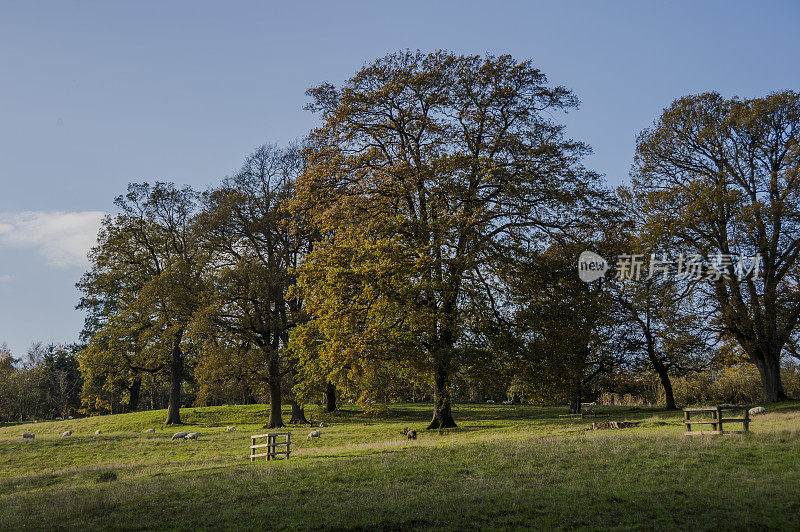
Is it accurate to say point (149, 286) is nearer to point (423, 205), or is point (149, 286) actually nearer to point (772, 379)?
point (423, 205)

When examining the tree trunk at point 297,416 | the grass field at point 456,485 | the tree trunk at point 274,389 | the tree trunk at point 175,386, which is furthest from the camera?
the tree trunk at point 175,386

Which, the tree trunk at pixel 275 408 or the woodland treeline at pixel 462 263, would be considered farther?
the tree trunk at pixel 275 408

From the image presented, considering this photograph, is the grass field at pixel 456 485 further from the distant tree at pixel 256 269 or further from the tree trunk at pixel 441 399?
the distant tree at pixel 256 269

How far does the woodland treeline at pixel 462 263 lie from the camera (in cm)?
2427

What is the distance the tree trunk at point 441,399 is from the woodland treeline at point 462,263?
100 millimetres

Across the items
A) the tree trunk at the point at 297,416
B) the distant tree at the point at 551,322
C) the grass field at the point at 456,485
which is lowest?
the tree trunk at the point at 297,416

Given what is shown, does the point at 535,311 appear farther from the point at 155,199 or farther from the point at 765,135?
the point at 155,199

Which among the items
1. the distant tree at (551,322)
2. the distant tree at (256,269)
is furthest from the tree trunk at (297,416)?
the distant tree at (551,322)

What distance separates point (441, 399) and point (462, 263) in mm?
6451

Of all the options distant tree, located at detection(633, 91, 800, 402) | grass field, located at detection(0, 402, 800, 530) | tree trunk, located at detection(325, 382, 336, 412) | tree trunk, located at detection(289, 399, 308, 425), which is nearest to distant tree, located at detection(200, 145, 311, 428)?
tree trunk, located at detection(289, 399, 308, 425)

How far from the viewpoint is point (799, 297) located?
1179 inches

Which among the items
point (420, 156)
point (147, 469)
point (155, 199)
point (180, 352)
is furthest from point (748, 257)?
point (155, 199)

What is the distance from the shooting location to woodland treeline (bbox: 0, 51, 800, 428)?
24.3m

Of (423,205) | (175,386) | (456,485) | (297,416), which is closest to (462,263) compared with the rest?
(423,205)
